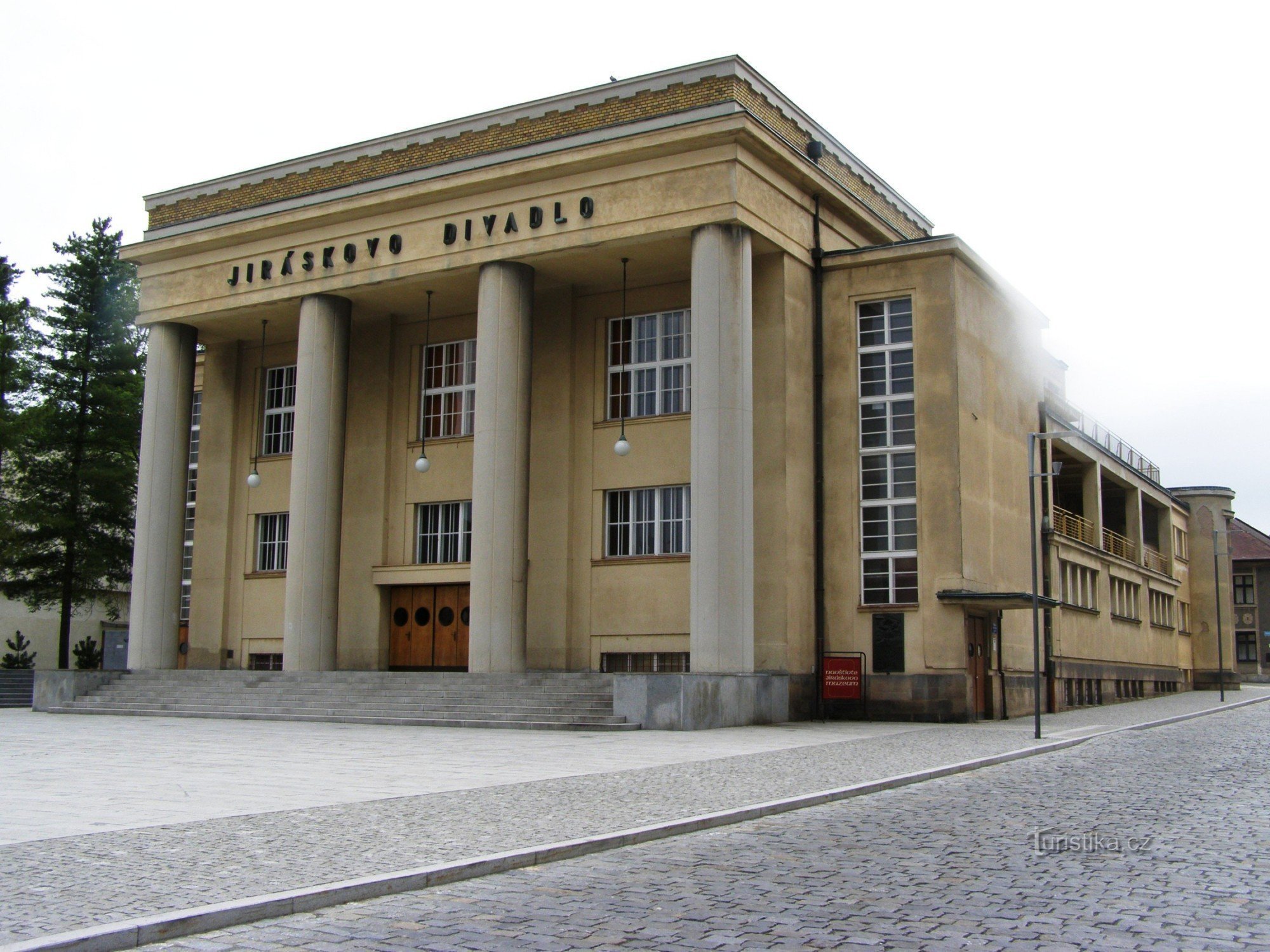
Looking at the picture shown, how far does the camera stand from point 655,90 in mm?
30469

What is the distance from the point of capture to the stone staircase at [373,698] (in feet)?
87.0

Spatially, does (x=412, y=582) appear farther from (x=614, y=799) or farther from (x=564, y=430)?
(x=614, y=799)

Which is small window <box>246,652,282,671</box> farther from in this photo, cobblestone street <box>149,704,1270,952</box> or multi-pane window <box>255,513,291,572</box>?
cobblestone street <box>149,704,1270,952</box>

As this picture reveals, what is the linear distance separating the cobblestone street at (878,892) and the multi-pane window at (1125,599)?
37180mm

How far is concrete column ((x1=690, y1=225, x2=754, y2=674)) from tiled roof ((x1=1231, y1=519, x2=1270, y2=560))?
275 ft

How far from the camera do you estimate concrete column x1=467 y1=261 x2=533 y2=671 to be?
3012 centimetres

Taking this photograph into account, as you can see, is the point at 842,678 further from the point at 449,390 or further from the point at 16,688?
the point at 16,688

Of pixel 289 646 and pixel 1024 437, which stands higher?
pixel 1024 437

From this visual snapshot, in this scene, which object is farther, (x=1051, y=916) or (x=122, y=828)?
(x=122, y=828)

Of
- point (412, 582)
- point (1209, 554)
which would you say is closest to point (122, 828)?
point (412, 582)

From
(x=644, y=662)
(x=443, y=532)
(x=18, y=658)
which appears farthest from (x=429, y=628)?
(x=18, y=658)

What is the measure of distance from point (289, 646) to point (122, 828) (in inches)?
899

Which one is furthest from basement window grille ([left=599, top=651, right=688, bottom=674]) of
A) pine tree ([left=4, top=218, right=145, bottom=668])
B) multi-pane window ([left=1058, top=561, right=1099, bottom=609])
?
pine tree ([left=4, top=218, right=145, bottom=668])

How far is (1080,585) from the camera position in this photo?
43281 mm
